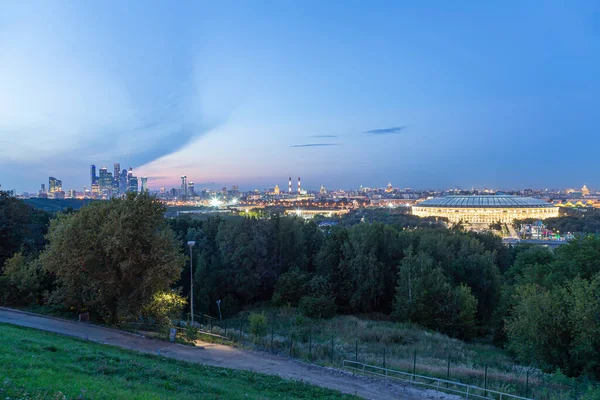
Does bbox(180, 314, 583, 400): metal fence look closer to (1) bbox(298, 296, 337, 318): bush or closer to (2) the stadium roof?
(1) bbox(298, 296, 337, 318): bush

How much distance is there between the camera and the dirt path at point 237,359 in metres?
15.4

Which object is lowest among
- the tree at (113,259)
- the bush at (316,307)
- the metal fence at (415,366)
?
the bush at (316,307)

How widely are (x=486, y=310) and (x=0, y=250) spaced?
40.9 m

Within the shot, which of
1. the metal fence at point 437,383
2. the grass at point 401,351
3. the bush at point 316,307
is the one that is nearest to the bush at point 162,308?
the grass at point 401,351

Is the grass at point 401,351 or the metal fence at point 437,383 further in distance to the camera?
the grass at point 401,351

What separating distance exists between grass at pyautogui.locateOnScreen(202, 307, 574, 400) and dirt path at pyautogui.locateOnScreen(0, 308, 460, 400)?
1.40 meters

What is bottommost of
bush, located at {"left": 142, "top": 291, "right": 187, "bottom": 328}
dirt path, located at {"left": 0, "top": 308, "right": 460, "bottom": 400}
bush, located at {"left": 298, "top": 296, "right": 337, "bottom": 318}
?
bush, located at {"left": 298, "top": 296, "right": 337, "bottom": 318}

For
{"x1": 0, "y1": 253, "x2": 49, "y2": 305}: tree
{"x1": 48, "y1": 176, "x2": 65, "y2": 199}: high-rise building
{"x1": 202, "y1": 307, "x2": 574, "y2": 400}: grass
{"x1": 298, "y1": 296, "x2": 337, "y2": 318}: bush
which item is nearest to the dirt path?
{"x1": 202, "y1": 307, "x2": 574, "y2": 400}: grass

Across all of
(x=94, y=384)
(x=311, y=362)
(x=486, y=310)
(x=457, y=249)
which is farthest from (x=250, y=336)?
(x=457, y=249)

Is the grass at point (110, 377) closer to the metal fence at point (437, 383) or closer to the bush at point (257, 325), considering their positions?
the metal fence at point (437, 383)

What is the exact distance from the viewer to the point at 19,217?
33.0m

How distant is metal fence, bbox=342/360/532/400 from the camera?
14.6 m

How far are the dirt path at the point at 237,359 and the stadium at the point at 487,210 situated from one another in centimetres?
11192

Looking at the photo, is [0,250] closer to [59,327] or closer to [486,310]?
[59,327]
